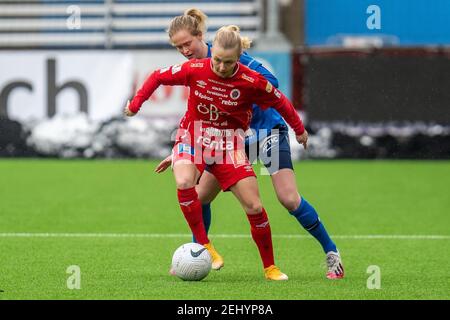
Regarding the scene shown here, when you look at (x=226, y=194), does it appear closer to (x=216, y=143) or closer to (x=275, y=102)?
(x=216, y=143)

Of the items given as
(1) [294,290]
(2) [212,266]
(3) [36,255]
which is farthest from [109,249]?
(1) [294,290]

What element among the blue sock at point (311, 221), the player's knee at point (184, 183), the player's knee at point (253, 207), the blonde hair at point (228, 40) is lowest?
the blue sock at point (311, 221)

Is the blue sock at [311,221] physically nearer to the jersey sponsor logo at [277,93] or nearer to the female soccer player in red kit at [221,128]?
the female soccer player in red kit at [221,128]

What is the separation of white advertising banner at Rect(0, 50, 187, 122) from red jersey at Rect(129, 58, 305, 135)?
1151cm

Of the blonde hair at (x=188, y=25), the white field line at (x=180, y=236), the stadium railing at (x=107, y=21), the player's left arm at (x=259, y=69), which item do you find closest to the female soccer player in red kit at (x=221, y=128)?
the player's left arm at (x=259, y=69)

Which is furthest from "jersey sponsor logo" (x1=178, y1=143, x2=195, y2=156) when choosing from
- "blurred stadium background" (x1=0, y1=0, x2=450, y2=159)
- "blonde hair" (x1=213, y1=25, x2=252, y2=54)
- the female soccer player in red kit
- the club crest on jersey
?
"blurred stadium background" (x1=0, y1=0, x2=450, y2=159)

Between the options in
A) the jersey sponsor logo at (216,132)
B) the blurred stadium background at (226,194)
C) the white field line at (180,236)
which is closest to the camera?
the jersey sponsor logo at (216,132)

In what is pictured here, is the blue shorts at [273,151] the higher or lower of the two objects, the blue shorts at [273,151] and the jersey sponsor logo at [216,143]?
the lower

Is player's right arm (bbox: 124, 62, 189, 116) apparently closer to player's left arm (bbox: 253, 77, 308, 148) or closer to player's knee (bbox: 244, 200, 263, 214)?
player's left arm (bbox: 253, 77, 308, 148)

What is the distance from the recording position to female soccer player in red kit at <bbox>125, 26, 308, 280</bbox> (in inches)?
284

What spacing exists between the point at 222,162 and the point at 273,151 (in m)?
0.45

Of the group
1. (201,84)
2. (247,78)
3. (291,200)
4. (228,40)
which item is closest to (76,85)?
(291,200)

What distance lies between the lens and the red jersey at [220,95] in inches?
283

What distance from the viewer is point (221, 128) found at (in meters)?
7.42
